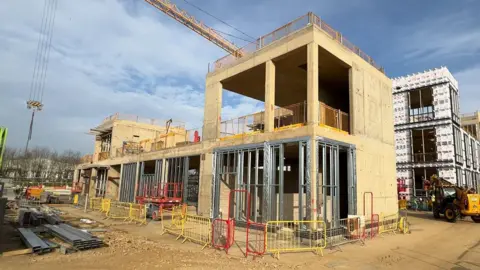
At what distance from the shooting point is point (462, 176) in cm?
3509

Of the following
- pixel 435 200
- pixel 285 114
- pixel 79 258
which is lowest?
pixel 79 258

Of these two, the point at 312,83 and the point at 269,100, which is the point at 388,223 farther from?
the point at 269,100

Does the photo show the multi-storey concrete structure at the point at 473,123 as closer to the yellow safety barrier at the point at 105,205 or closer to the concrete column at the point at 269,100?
the concrete column at the point at 269,100

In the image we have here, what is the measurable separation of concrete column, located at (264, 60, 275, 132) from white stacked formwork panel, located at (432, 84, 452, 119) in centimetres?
2697

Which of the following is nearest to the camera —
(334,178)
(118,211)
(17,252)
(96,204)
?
(17,252)

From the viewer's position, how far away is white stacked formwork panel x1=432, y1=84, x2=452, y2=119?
34062mm

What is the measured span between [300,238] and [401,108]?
103 feet

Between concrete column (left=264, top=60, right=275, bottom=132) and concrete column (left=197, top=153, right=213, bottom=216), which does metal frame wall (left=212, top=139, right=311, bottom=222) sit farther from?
concrete column (left=264, top=60, right=275, bottom=132)

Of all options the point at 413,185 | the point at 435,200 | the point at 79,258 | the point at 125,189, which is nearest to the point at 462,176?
the point at 413,185

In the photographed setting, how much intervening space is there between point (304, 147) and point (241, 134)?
194 inches

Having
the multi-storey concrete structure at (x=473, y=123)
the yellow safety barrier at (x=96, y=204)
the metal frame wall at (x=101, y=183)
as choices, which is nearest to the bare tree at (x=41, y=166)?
the metal frame wall at (x=101, y=183)

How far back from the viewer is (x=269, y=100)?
16.3m

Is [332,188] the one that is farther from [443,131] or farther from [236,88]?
[443,131]

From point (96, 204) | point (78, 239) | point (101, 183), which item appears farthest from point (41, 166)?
point (78, 239)
